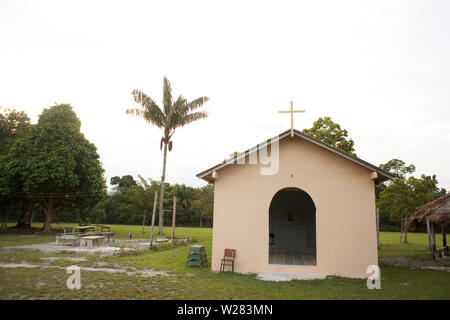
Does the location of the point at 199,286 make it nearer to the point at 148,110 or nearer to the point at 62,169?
the point at 148,110

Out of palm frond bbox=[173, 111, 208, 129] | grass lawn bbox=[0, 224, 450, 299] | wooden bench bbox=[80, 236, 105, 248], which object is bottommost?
wooden bench bbox=[80, 236, 105, 248]

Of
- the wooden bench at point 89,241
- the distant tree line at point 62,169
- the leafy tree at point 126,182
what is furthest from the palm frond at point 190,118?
the leafy tree at point 126,182

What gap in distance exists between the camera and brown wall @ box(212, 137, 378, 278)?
916 cm

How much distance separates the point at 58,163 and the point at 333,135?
22200mm

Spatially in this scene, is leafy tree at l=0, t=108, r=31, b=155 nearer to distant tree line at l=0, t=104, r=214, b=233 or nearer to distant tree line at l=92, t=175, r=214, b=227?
distant tree line at l=0, t=104, r=214, b=233

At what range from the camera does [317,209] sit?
9547 millimetres

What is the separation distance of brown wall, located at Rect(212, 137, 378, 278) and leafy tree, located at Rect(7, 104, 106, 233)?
18.9 meters

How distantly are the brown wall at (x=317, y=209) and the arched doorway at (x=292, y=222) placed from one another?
5521 millimetres

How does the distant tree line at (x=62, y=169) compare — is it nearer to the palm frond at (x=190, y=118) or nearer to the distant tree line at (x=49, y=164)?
the distant tree line at (x=49, y=164)

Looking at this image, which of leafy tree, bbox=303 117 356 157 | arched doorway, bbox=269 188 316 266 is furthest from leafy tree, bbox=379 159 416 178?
arched doorway, bbox=269 188 316 266

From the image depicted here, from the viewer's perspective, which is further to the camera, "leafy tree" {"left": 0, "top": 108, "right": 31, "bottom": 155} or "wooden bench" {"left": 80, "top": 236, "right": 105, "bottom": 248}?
"leafy tree" {"left": 0, "top": 108, "right": 31, "bottom": 155}

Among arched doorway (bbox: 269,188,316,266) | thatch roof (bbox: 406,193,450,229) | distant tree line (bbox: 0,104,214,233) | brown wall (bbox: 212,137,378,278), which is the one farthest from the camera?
distant tree line (bbox: 0,104,214,233)

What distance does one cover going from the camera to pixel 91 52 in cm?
1449
